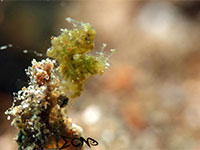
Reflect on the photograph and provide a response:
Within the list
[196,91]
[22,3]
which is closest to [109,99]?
[196,91]

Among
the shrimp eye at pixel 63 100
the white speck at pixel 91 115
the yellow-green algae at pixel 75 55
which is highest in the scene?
the white speck at pixel 91 115

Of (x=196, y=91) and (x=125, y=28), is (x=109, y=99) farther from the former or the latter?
(x=125, y=28)

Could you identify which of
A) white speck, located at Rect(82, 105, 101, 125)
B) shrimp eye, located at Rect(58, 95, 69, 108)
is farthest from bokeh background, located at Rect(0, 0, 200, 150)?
shrimp eye, located at Rect(58, 95, 69, 108)

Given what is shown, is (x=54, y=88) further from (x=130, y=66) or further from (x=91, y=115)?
(x=130, y=66)

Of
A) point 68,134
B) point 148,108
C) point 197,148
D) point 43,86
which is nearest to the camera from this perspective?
point 43,86

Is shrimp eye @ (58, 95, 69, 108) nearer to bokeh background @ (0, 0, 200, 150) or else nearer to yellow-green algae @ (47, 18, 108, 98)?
yellow-green algae @ (47, 18, 108, 98)

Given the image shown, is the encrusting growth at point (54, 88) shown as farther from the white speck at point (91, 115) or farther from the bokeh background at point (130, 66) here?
the white speck at point (91, 115)

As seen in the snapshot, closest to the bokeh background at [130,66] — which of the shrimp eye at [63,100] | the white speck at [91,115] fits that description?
the white speck at [91,115]
